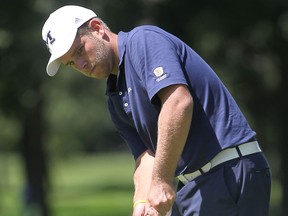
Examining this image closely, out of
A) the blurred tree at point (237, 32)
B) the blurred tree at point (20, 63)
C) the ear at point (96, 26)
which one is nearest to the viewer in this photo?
the ear at point (96, 26)

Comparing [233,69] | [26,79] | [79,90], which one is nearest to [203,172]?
[26,79]

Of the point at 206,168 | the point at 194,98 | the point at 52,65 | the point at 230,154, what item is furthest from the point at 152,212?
the point at 52,65

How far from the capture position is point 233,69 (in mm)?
17406

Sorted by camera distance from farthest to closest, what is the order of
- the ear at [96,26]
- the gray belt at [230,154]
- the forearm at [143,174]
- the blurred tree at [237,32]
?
the blurred tree at [237,32] < the forearm at [143,174] < the ear at [96,26] < the gray belt at [230,154]

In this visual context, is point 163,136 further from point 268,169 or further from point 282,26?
point 282,26

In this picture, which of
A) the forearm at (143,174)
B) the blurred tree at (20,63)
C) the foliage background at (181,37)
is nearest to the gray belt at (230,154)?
the forearm at (143,174)

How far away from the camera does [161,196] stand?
3938 mm

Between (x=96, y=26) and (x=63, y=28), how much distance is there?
0.19 meters

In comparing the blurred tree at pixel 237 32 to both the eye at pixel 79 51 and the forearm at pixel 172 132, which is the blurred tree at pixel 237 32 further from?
the forearm at pixel 172 132

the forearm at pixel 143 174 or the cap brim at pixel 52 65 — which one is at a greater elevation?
the cap brim at pixel 52 65

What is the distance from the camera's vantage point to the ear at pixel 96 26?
14.1ft

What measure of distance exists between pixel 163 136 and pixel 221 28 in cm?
1126

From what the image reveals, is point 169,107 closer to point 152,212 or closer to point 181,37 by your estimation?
point 152,212

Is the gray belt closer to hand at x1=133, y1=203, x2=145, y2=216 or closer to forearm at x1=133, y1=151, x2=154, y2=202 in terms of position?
hand at x1=133, y1=203, x2=145, y2=216
